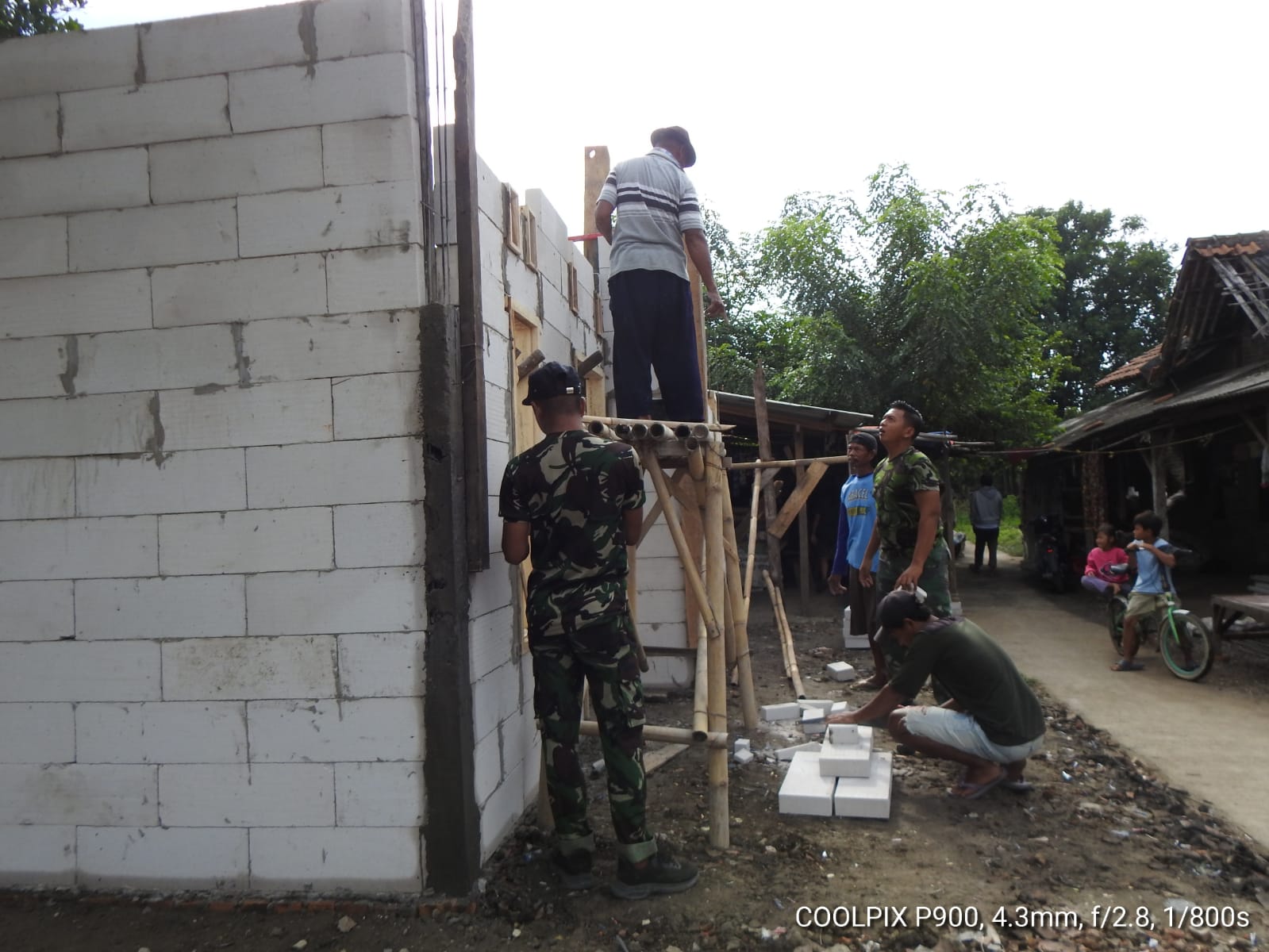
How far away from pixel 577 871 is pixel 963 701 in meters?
2.03

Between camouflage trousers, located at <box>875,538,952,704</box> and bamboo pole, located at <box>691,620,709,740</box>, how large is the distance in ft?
3.49

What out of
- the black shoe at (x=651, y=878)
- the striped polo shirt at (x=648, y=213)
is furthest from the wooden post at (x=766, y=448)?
the black shoe at (x=651, y=878)

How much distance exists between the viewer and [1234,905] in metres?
3.14

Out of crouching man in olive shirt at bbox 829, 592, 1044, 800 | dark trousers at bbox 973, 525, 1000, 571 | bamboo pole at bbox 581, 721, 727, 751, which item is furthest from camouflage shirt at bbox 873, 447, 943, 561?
dark trousers at bbox 973, 525, 1000, 571

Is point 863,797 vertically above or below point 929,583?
below

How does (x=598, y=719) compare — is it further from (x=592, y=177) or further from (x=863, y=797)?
(x=592, y=177)

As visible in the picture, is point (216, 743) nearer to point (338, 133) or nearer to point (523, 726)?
point (523, 726)

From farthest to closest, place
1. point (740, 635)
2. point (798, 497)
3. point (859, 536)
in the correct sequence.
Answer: point (859, 536) → point (798, 497) → point (740, 635)

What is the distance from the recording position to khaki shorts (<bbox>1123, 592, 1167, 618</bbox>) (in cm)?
702

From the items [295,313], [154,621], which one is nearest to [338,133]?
[295,313]

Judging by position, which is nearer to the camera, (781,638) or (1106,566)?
(781,638)

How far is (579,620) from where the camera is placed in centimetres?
322

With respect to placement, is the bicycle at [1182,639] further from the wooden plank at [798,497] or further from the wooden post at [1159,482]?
the wooden post at [1159,482]

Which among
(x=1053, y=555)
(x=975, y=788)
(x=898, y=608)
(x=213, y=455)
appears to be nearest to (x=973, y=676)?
(x=898, y=608)
